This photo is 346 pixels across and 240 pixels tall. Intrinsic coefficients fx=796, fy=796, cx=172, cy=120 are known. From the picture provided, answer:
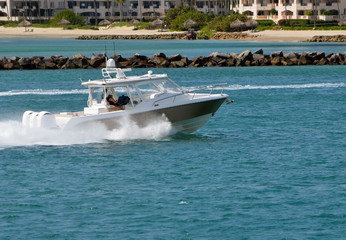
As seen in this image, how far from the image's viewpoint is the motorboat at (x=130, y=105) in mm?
26203

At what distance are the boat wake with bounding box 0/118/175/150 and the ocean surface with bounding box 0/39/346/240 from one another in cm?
4

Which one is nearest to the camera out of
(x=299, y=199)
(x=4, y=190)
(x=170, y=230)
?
(x=170, y=230)

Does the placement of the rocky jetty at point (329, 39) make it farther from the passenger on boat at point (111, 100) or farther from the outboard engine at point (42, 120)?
the outboard engine at point (42, 120)

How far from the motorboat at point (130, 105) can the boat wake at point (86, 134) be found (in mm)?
216

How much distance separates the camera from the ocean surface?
18.0 m

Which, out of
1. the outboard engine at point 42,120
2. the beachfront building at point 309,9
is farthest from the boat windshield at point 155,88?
the beachfront building at point 309,9

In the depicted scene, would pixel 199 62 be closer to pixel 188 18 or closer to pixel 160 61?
pixel 160 61

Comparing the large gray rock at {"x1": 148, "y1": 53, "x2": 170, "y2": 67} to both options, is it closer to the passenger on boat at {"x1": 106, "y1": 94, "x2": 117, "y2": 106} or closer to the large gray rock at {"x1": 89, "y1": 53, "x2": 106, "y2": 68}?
the large gray rock at {"x1": 89, "y1": 53, "x2": 106, "y2": 68}

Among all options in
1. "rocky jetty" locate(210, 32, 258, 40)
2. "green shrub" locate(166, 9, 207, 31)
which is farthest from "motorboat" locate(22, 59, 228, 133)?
"green shrub" locate(166, 9, 207, 31)

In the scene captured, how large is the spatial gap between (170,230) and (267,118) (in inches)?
752

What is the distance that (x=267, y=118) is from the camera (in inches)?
1422

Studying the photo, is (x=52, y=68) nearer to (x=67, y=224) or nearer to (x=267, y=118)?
(x=267, y=118)

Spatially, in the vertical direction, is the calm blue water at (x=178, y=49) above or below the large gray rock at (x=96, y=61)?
below

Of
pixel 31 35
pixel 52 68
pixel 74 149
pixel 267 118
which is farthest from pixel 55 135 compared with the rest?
pixel 31 35
